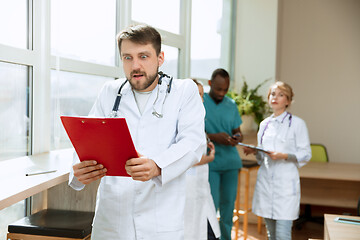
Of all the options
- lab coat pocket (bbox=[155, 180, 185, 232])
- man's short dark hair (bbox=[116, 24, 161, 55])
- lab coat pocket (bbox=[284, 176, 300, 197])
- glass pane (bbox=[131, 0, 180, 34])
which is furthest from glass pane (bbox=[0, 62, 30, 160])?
lab coat pocket (bbox=[284, 176, 300, 197])

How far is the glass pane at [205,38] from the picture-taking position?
15.1ft

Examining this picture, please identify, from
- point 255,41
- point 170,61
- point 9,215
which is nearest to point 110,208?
point 9,215

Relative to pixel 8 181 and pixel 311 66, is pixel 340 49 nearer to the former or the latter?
pixel 311 66

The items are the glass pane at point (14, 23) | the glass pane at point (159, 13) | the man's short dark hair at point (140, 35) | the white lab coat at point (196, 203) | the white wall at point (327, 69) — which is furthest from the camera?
the white wall at point (327, 69)

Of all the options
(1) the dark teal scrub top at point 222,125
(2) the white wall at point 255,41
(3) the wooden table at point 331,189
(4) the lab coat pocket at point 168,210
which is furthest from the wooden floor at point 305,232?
(4) the lab coat pocket at point 168,210

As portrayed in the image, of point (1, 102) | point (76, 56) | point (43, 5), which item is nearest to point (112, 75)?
point (76, 56)

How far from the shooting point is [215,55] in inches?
201

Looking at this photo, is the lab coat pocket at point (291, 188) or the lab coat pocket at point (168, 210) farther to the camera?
the lab coat pocket at point (291, 188)

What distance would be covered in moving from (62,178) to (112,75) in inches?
57.7

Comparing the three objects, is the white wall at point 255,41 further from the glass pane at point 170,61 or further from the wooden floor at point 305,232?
the wooden floor at point 305,232

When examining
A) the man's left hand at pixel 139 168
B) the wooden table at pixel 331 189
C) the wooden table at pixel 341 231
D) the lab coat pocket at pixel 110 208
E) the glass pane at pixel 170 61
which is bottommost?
the wooden table at pixel 331 189

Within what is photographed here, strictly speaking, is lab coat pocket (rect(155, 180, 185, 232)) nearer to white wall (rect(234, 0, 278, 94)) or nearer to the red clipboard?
the red clipboard

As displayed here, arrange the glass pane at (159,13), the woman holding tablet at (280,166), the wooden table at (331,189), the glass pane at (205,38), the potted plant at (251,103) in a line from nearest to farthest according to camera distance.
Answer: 1. the woman holding tablet at (280,166)
2. the glass pane at (159,13)
3. the wooden table at (331,189)
4. the glass pane at (205,38)
5. the potted plant at (251,103)

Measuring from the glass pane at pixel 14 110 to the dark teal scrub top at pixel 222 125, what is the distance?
4.62ft
